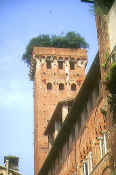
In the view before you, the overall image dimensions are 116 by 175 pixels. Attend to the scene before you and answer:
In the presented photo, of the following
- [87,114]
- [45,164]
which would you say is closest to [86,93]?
[87,114]

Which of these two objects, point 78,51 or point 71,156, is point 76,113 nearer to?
point 71,156

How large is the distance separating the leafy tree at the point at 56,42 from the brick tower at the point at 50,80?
115 centimetres

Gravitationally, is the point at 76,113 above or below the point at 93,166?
above

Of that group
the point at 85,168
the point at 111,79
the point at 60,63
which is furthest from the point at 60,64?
the point at 111,79

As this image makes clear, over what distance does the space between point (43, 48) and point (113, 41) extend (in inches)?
1397

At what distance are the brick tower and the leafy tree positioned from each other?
1.15 metres

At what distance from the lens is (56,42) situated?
168 feet

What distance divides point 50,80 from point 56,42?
5.87 meters

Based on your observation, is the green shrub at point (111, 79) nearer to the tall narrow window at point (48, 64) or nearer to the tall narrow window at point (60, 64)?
the tall narrow window at point (48, 64)

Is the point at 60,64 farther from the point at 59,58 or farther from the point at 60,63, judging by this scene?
the point at 59,58

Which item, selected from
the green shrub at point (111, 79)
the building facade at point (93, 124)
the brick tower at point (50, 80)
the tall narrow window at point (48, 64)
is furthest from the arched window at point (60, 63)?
the green shrub at point (111, 79)

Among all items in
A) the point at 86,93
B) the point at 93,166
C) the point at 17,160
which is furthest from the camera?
the point at 17,160

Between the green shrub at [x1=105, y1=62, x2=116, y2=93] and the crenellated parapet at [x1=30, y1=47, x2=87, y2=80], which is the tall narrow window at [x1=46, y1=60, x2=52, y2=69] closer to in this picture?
the crenellated parapet at [x1=30, y1=47, x2=87, y2=80]

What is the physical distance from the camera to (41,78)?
46969 millimetres
